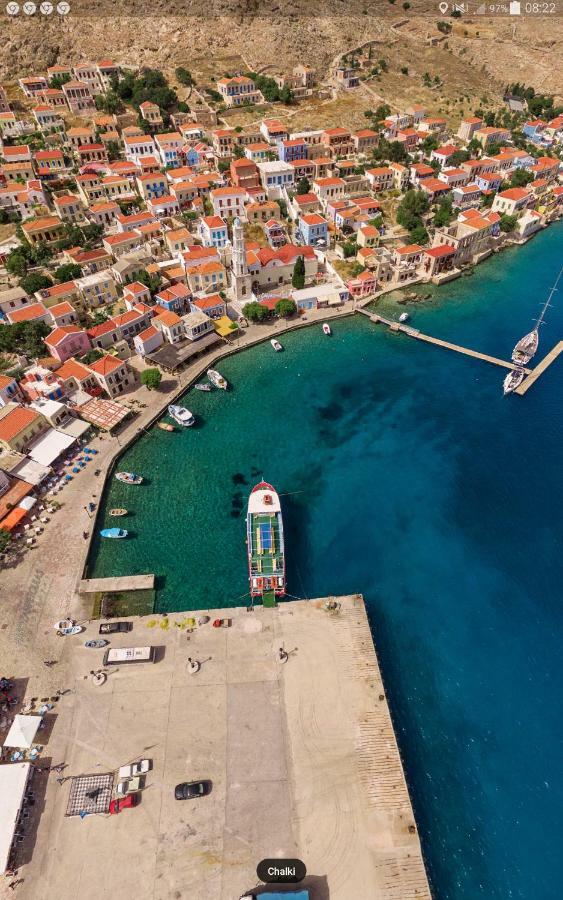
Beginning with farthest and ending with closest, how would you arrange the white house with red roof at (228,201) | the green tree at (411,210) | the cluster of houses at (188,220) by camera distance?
the green tree at (411,210), the white house with red roof at (228,201), the cluster of houses at (188,220)

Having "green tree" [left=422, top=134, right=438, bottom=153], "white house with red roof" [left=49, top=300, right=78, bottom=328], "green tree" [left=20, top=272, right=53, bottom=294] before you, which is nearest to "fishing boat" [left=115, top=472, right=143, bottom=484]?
"white house with red roof" [left=49, top=300, right=78, bottom=328]

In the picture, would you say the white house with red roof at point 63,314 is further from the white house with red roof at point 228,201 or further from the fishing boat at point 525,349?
the fishing boat at point 525,349

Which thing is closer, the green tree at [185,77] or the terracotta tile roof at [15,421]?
the terracotta tile roof at [15,421]

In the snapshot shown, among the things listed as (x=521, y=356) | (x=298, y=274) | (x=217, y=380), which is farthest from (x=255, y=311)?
(x=521, y=356)

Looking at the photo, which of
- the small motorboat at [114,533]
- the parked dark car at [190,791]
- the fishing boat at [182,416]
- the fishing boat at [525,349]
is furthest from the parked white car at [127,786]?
the fishing boat at [525,349]

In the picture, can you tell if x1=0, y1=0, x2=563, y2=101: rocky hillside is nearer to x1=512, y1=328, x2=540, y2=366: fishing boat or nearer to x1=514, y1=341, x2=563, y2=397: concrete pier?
x1=512, y1=328, x2=540, y2=366: fishing boat

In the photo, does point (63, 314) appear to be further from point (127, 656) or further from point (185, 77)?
point (185, 77)
